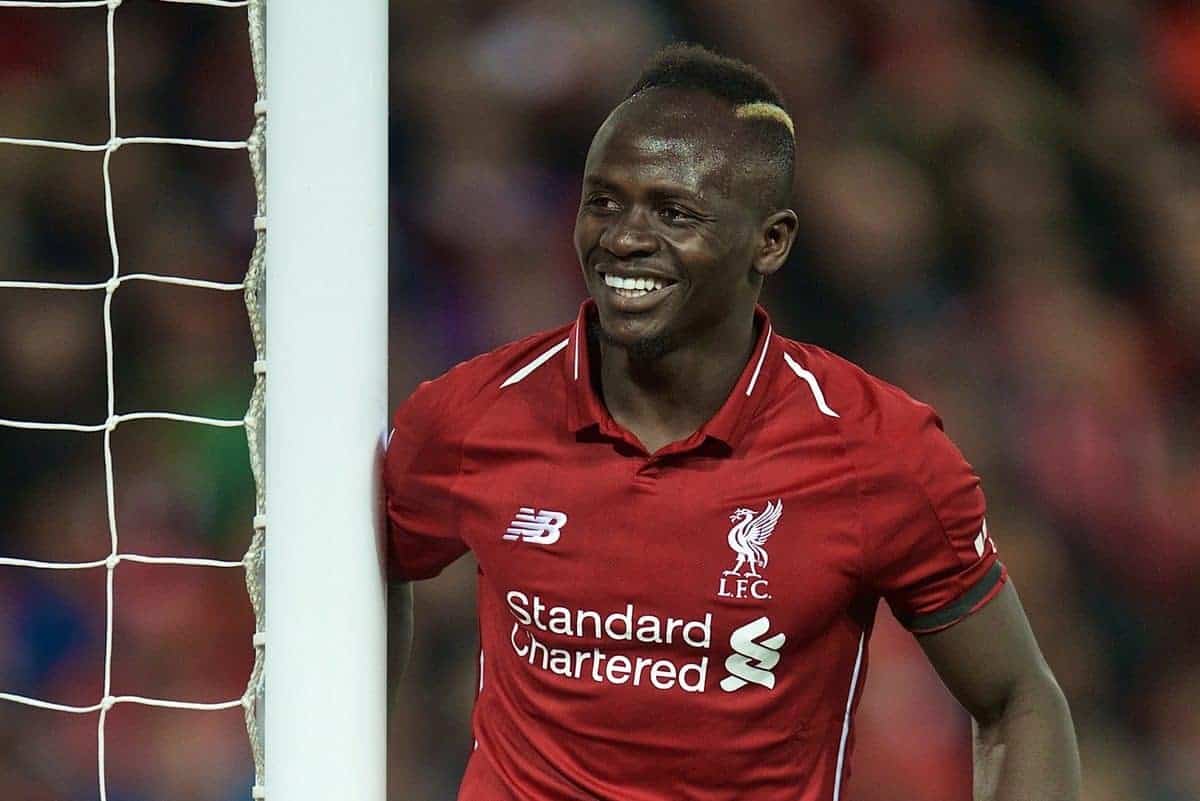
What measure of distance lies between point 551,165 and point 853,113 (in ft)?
1.56

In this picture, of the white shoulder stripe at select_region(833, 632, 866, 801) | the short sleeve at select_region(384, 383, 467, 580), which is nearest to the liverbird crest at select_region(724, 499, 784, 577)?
the white shoulder stripe at select_region(833, 632, 866, 801)

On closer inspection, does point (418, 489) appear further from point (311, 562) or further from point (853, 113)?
point (853, 113)

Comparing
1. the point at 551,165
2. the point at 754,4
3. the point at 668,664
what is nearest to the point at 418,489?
the point at 668,664

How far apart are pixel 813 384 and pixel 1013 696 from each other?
0.28m

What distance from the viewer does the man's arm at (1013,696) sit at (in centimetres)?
120

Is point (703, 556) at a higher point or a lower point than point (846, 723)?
higher

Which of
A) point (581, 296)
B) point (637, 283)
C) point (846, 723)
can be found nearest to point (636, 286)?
point (637, 283)

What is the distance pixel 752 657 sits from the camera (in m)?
1.18

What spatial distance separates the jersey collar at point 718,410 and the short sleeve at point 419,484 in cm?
10

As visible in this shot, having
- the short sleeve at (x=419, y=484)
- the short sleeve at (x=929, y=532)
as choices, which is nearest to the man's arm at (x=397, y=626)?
the short sleeve at (x=419, y=484)

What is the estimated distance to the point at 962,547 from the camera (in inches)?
46.4

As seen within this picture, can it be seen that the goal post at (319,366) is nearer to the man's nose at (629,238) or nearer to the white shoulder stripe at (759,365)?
the man's nose at (629,238)

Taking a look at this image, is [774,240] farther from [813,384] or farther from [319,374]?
[319,374]

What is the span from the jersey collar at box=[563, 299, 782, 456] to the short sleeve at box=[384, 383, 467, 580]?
10cm
